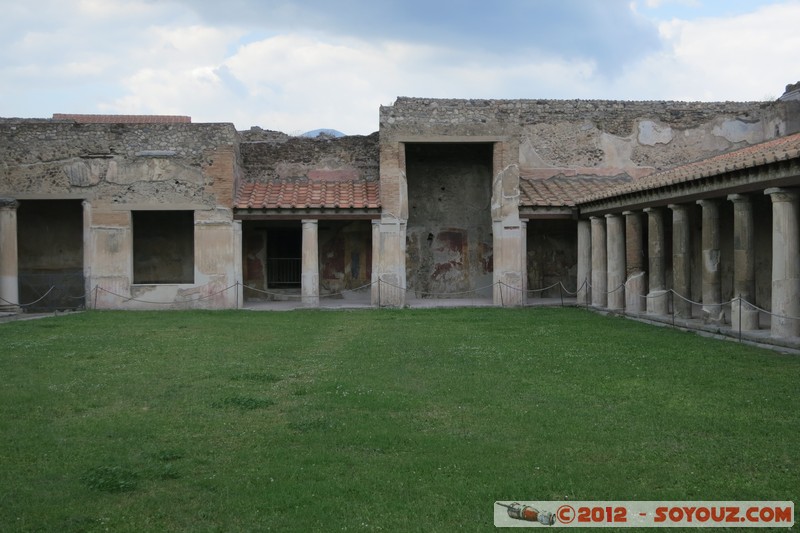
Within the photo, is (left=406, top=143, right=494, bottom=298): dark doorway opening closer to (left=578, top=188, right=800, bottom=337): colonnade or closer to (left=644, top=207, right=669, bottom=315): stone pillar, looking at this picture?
(left=578, top=188, right=800, bottom=337): colonnade

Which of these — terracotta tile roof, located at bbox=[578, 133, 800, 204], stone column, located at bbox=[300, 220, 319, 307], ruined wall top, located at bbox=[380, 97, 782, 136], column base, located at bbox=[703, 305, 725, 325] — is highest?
ruined wall top, located at bbox=[380, 97, 782, 136]

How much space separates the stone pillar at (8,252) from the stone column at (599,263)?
13500 millimetres

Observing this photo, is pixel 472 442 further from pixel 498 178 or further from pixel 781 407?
pixel 498 178

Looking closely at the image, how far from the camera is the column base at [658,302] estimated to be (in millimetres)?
14836

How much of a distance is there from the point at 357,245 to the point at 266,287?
2.76 m

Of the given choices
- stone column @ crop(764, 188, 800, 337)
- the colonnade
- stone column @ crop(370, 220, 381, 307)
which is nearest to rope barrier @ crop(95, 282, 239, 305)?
stone column @ crop(370, 220, 381, 307)

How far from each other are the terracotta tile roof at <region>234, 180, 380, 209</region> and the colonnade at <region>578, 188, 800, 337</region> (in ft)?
17.7

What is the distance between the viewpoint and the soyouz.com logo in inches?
162

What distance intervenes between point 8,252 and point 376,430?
15.0m

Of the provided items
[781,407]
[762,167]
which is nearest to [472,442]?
[781,407]

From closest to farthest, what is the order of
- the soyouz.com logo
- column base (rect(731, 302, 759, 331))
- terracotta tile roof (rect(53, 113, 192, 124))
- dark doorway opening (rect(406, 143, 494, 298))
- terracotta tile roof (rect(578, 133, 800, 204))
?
1. the soyouz.com logo
2. terracotta tile roof (rect(578, 133, 800, 204))
3. column base (rect(731, 302, 759, 331))
4. dark doorway opening (rect(406, 143, 494, 298))
5. terracotta tile roof (rect(53, 113, 192, 124))

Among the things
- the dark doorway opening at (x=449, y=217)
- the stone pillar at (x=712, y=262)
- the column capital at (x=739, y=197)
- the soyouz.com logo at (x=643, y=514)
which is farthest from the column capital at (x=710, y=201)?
the soyouz.com logo at (x=643, y=514)

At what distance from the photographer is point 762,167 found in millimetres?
11000

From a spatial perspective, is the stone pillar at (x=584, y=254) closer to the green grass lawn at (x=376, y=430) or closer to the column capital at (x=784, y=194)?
the green grass lawn at (x=376, y=430)
